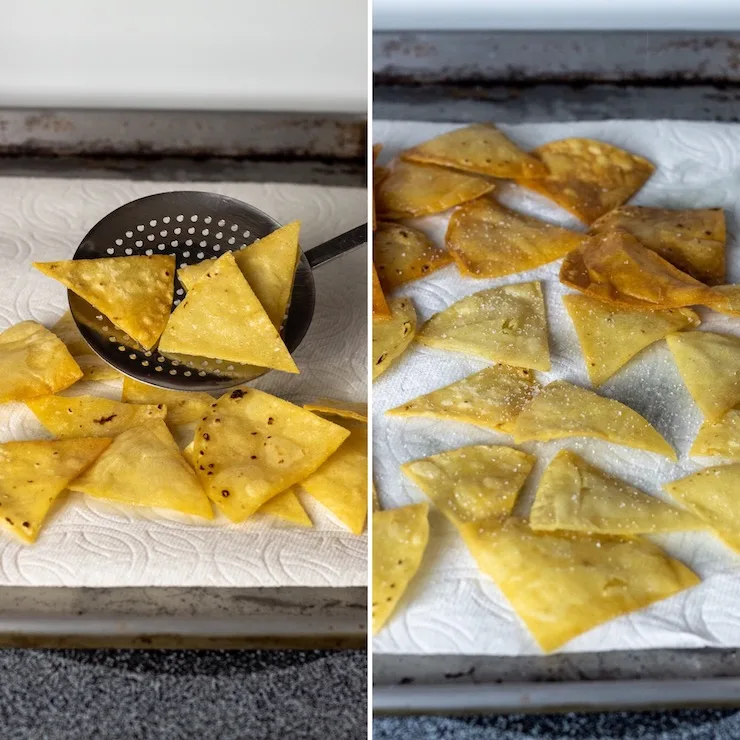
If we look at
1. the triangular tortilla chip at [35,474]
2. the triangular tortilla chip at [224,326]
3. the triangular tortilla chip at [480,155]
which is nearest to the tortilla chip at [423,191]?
the triangular tortilla chip at [480,155]

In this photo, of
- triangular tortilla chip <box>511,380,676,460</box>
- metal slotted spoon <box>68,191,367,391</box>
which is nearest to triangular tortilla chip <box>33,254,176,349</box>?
metal slotted spoon <box>68,191,367,391</box>

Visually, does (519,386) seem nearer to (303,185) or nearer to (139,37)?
(303,185)

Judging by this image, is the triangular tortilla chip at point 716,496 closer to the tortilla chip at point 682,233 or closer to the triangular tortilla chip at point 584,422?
the triangular tortilla chip at point 584,422

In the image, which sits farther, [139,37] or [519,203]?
[139,37]

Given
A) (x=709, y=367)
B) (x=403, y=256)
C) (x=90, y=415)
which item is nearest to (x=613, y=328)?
(x=709, y=367)

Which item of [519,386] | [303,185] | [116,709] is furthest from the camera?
[303,185]

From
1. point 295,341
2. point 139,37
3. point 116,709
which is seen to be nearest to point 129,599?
point 116,709

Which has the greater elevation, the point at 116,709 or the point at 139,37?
the point at 139,37

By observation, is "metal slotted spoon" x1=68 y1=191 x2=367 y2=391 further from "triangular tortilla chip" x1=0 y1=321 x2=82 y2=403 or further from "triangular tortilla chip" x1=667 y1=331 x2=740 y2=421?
"triangular tortilla chip" x1=667 y1=331 x2=740 y2=421
